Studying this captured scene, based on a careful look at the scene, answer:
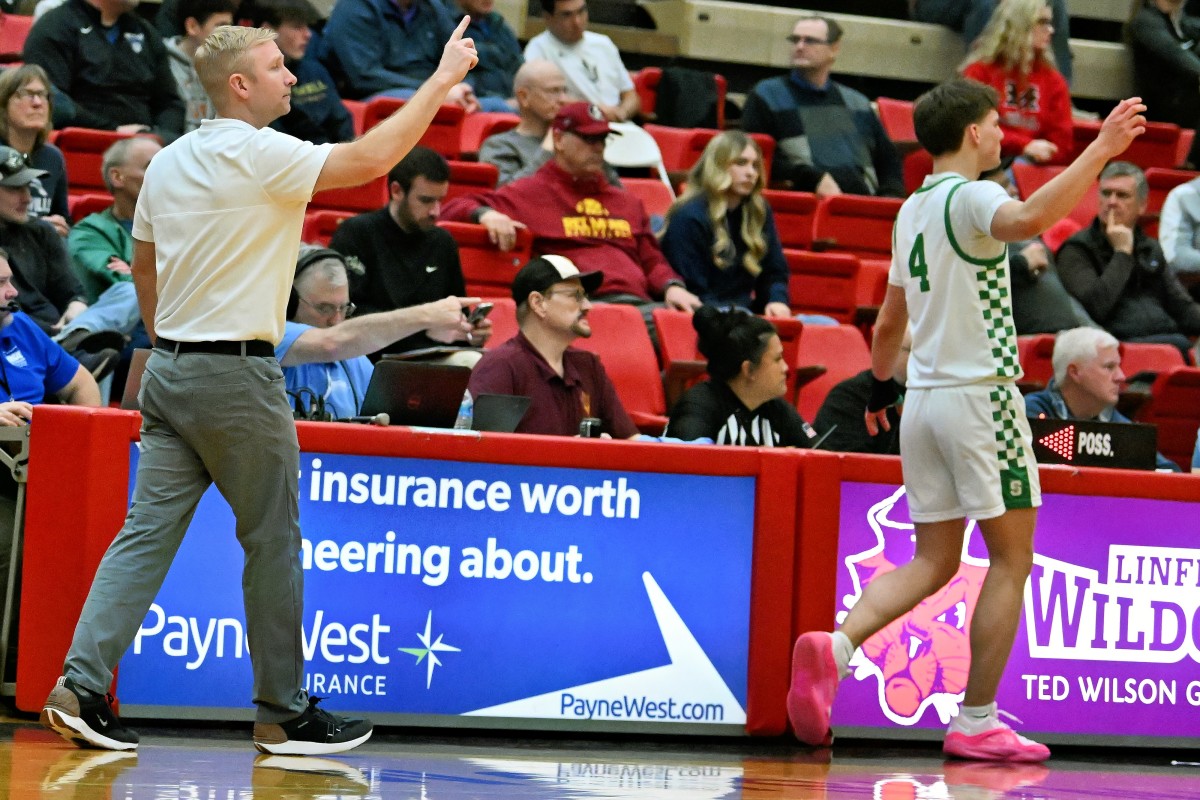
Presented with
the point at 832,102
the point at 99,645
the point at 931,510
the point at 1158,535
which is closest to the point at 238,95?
the point at 99,645

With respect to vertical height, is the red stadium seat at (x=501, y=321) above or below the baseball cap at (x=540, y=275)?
below

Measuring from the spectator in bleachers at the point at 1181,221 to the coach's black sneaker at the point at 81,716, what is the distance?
711 centimetres

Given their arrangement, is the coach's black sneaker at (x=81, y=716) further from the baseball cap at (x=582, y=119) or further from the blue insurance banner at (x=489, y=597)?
the baseball cap at (x=582, y=119)

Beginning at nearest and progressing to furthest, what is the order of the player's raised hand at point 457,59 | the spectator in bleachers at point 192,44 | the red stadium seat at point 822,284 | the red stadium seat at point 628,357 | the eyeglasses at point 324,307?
the player's raised hand at point 457,59
the eyeglasses at point 324,307
the red stadium seat at point 628,357
the spectator in bleachers at point 192,44
the red stadium seat at point 822,284

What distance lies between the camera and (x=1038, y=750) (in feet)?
15.1

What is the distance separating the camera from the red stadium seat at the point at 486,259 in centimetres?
767

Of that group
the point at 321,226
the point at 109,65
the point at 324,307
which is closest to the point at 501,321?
the point at 321,226

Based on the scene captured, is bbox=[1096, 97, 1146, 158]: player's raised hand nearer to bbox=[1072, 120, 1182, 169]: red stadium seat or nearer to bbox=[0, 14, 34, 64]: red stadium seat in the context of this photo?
bbox=[0, 14, 34, 64]: red stadium seat

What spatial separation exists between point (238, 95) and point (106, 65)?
16.0 feet

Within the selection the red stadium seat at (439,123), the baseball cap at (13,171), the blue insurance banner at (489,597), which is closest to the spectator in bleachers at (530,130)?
the red stadium seat at (439,123)

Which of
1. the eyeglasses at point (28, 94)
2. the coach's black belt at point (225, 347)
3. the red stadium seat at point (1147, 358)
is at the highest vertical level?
Result: the eyeglasses at point (28, 94)

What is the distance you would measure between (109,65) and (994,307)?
5.40m

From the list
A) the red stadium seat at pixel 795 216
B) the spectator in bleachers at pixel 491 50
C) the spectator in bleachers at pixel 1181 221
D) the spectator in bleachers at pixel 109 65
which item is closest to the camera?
the spectator in bleachers at pixel 109 65

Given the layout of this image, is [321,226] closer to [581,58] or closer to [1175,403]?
[581,58]
